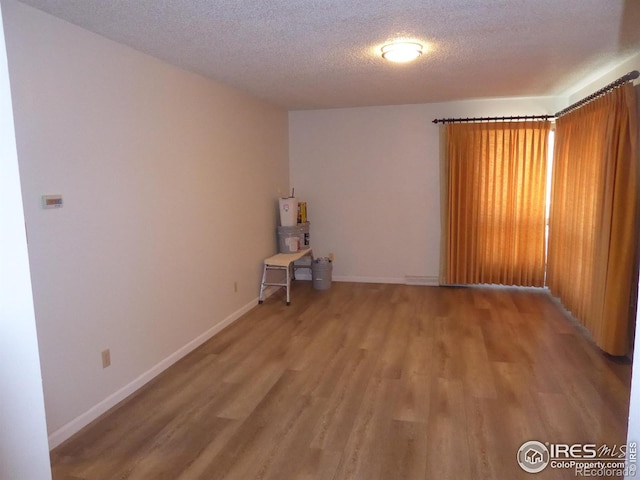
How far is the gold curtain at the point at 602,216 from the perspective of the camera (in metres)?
3.25

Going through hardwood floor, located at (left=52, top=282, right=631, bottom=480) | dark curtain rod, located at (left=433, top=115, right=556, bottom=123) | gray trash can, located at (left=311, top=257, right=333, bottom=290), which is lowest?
hardwood floor, located at (left=52, top=282, right=631, bottom=480)

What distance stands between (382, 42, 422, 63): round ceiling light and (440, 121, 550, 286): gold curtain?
2.43 m

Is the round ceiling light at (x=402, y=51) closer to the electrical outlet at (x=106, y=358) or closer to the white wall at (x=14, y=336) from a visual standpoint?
the white wall at (x=14, y=336)

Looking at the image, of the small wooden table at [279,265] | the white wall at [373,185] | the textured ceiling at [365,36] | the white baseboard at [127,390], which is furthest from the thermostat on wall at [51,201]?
the white wall at [373,185]

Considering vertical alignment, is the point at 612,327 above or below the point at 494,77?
below

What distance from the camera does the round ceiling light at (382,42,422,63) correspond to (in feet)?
9.80

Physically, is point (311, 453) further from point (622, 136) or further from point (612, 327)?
point (622, 136)

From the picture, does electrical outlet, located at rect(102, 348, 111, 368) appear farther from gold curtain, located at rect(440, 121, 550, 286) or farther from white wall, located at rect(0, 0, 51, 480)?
gold curtain, located at rect(440, 121, 550, 286)

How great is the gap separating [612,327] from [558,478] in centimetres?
167

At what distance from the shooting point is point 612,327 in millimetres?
3359

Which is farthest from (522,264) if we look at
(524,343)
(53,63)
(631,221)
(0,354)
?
(0,354)

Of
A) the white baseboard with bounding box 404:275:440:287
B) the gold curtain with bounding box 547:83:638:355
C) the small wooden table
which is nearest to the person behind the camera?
the gold curtain with bounding box 547:83:638:355

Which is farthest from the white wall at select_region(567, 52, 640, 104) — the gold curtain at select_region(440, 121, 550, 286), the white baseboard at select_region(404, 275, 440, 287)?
the white baseboard at select_region(404, 275, 440, 287)

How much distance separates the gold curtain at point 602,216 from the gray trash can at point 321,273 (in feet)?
8.73
